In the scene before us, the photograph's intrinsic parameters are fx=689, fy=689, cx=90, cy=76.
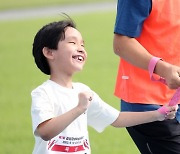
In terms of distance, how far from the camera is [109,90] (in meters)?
10.1

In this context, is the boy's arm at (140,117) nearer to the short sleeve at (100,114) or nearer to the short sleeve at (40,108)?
the short sleeve at (100,114)

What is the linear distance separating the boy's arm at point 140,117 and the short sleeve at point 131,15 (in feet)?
1.51

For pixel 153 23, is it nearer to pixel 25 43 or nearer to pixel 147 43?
pixel 147 43

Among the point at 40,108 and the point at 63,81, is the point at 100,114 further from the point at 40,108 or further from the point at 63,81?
the point at 40,108

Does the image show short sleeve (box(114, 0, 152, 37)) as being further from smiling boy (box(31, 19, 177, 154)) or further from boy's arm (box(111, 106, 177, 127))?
boy's arm (box(111, 106, 177, 127))

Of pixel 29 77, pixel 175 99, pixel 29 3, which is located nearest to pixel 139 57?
pixel 175 99

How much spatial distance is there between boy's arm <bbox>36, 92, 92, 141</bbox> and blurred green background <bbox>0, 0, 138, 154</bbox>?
11.9 feet

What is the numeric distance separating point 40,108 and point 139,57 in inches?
22.3

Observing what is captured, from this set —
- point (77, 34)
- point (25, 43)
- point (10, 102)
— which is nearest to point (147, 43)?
point (77, 34)

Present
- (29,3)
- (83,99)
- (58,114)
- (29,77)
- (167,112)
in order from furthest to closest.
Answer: (29,3), (29,77), (167,112), (58,114), (83,99)

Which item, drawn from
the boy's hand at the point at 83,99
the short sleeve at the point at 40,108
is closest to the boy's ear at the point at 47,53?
the short sleeve at the point at 40,108

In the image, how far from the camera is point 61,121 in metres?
3.38

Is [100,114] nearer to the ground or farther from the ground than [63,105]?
nearer to the ground

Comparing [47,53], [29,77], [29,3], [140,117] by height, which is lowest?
[29,3]
